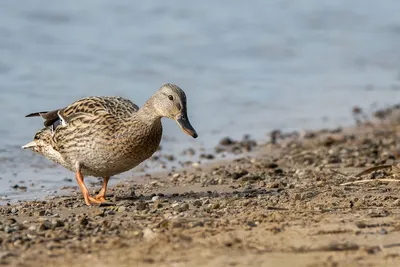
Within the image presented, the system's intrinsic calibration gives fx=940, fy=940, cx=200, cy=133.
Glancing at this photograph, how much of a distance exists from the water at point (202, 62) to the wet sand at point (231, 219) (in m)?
1.28

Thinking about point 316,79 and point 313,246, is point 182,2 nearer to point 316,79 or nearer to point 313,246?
point 316,79

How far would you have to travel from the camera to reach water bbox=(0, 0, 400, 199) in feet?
42.0

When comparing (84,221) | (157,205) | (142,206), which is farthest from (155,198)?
(84,221)

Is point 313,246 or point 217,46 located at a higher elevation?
point 217,46

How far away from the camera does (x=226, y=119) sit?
13.2 metres

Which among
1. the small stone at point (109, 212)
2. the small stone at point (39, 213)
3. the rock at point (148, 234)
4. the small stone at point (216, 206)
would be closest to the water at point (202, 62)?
the small stone at point (39, 213)

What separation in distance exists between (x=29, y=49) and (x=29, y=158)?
5.62 meters

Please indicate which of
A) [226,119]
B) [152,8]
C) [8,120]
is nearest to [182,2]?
[152,8]

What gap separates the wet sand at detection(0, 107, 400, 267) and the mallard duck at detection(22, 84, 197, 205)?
343 mm

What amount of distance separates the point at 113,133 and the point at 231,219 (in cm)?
170

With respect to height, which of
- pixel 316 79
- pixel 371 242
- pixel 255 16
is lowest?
pixel 371 242

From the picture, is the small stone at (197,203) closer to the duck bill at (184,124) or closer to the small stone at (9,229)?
the duck bill at (184,124)

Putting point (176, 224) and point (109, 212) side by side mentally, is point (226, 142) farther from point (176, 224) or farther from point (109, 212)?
point (176, 224)

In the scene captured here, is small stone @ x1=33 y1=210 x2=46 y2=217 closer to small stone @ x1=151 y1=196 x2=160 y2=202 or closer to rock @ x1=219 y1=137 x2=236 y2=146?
small stone @ x1=151 y1=196 x2=160 y2=202
